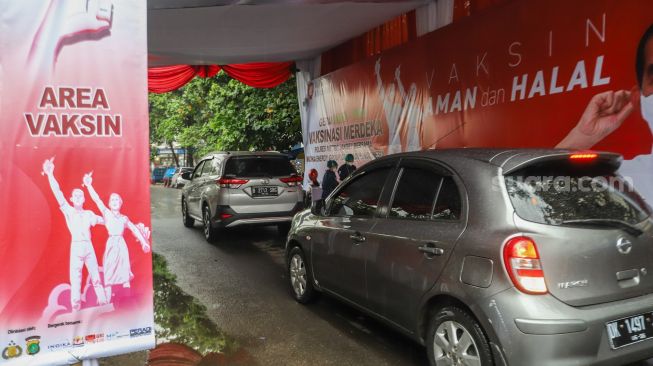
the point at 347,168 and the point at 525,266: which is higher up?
the point at 347,168

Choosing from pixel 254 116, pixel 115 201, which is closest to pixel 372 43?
pixel 254 116

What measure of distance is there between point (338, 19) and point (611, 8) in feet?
15.6

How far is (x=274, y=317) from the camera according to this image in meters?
4.71

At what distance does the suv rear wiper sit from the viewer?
2731 millimetres

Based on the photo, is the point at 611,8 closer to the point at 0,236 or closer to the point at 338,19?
the point at 338,19

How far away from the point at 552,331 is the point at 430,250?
873mm

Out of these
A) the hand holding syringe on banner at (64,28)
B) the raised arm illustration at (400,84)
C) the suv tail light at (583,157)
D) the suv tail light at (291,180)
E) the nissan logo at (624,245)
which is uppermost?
the raised arm illustration at (400,84)

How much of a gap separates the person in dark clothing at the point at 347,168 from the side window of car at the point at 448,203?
6.28m

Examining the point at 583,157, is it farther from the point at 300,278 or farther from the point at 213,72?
the point at 213,72

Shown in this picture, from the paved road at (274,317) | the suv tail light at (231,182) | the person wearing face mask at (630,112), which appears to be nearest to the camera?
the paved road at (274,317)

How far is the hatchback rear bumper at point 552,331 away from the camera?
8.22 feet

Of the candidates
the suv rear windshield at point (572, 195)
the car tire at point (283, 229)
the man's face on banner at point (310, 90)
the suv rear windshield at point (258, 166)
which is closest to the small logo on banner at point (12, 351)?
the suv rear windshield at point (572, 195)

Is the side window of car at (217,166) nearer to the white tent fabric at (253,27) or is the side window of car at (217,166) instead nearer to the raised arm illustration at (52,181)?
the white tent fabric at (253,27)

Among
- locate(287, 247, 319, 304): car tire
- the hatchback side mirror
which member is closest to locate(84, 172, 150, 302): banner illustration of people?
the hatchback side mirror
